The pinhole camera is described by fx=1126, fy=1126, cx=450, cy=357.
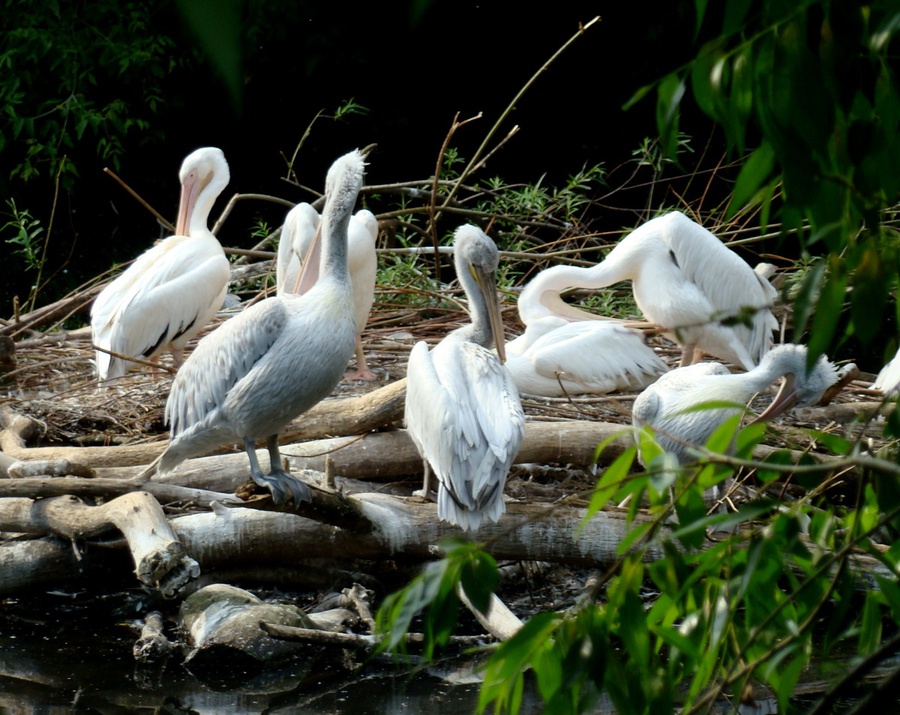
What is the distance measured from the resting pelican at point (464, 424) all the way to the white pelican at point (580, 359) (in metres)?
1.27

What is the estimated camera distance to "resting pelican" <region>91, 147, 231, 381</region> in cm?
518

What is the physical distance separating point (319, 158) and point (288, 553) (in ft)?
25.8

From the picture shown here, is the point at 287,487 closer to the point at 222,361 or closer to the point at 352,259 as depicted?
the point at 222,361

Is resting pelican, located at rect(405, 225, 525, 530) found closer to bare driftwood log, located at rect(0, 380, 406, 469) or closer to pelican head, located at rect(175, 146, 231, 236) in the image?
bare driftwood log, located at rect(0, 380, 406, 469)

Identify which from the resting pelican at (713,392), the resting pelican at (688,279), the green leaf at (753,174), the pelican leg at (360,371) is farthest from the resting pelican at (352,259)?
the green leaf at (753,174)

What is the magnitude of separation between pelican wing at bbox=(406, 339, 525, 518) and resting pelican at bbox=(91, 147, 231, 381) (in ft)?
6.30

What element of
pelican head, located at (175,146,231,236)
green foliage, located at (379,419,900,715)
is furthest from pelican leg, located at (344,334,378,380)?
green foliage, located at (379,419,900,715)

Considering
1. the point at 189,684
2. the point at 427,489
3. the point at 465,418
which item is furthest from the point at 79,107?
the point at 189,684

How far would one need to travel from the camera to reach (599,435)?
4.00 meters

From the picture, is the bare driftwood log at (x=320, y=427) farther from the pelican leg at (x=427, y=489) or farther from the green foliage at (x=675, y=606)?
the green foliage at (x=675, y=606)

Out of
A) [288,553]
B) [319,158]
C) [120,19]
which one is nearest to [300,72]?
[319,158]

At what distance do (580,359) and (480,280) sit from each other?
1.17 meters

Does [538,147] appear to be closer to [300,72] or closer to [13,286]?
[300,72]

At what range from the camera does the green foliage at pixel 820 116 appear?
87 centimetres
